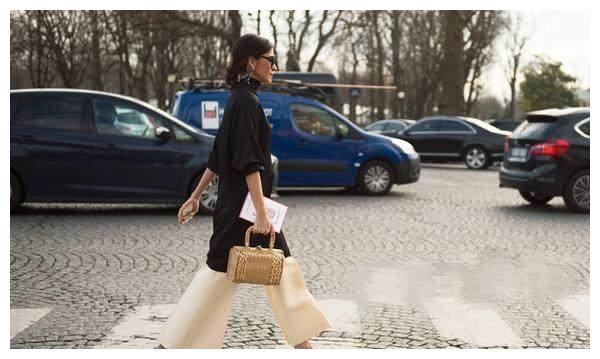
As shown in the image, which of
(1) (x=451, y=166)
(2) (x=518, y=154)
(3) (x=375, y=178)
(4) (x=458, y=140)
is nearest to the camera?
(2) (x=518, y=154)

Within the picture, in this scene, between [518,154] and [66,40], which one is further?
[66,40]

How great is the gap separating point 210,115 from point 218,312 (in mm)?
10436

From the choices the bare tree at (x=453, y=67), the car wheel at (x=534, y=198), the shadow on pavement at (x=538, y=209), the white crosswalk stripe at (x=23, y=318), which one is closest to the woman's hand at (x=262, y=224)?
the white crosswalk stripe at (x=23, y=318)

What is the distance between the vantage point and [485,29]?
45.1 m

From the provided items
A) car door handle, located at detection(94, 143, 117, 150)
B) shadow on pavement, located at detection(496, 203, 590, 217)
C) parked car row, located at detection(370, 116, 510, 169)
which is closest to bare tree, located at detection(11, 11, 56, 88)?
parked car row, located at detection(370, 116, 510, 169)

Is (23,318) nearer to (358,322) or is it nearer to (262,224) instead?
(358,322)

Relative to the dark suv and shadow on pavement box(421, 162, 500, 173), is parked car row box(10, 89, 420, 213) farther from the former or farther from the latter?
shadow on pavement box(421, 162, 500, 173)

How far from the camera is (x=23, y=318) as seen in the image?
5.89 metres

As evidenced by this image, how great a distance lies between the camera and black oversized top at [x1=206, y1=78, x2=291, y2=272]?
14.0ft

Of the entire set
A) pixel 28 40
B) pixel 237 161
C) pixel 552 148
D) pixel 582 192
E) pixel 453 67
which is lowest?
pixel 582 192

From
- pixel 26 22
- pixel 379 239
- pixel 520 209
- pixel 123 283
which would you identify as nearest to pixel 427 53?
pixel 26 22

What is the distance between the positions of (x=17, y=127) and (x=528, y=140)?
6.91 m

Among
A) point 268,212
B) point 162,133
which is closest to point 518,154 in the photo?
point 162,133

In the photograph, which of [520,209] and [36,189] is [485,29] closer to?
[520,209]
